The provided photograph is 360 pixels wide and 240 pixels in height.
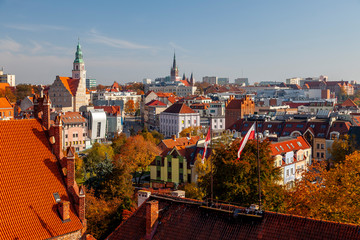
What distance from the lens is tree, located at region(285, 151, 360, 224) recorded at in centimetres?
2344

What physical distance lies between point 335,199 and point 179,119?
75.5m

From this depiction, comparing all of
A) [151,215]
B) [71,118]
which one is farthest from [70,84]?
[151,215]

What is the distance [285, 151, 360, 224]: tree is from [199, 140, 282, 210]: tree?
1.58m

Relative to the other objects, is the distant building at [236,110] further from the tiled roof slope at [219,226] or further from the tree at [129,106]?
the tiled roof slope at [219,226]

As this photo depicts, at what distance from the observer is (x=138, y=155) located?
61781 mm

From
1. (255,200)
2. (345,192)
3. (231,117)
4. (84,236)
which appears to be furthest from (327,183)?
(231,117)

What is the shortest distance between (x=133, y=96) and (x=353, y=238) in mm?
179117

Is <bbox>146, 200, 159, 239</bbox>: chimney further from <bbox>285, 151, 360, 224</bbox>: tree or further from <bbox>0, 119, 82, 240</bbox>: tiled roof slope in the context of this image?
<bbox>285, 151, 360, 224</bbox>: tree

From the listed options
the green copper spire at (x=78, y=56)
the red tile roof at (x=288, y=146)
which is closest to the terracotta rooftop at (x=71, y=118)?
the red tile roof at (x=288, y=146)

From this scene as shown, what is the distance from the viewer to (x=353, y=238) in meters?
14.7

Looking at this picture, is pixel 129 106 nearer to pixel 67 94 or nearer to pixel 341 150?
pixel 67 94

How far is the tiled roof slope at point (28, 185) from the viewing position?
1750cm

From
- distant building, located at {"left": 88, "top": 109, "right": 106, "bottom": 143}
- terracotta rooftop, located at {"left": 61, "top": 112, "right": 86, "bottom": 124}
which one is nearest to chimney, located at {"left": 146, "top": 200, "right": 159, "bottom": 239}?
terracotta rooftop, located at {"left": 61, "top": 112, "right": 86, "bottom": 124}

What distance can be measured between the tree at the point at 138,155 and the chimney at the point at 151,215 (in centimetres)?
3906
